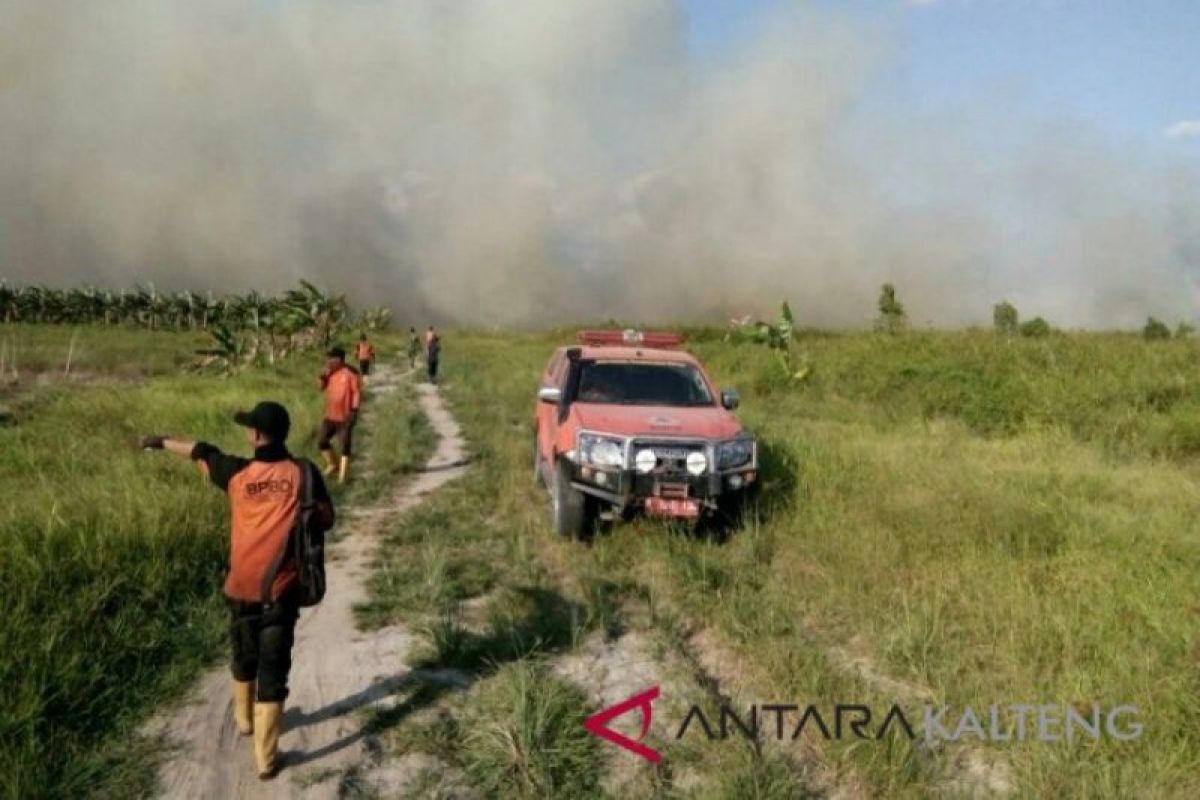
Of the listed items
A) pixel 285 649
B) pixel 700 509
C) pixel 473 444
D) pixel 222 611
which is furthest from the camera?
pixel 473 444

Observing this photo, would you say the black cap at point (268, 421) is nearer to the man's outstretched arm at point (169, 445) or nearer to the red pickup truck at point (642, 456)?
the man's outstretched arm at point (169, 445)

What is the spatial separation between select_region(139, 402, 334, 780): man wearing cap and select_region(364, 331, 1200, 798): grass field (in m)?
0.68

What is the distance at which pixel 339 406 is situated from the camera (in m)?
9.88

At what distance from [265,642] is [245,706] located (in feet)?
1.54

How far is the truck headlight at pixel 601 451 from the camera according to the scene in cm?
664

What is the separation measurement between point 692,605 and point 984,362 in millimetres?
14655

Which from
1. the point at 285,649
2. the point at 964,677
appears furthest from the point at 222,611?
the point at 964,677

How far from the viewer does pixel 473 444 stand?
507 inches

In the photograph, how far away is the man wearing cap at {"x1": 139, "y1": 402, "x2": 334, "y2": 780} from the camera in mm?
3543

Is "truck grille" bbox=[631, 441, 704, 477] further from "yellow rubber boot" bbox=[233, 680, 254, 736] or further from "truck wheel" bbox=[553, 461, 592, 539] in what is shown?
"yellow rubber boot" bbox=[233, 680, 254, 736]

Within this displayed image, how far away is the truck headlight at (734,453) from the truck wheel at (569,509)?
4.29 ft

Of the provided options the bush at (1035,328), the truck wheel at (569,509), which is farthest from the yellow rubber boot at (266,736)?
the bush at (1035,328)

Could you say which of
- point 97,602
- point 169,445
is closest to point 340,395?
point 97,602

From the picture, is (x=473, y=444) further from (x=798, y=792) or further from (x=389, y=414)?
(x=798, y=792)
